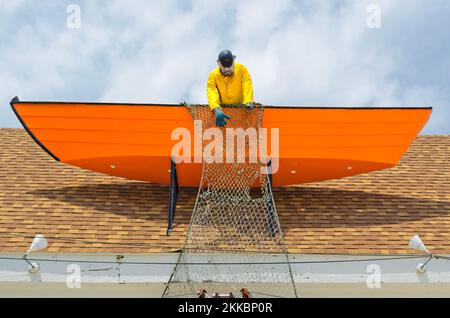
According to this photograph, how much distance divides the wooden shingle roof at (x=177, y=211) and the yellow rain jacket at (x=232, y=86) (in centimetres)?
166

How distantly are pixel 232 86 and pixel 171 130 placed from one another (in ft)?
3.66

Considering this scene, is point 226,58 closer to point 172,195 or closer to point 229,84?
point 229,84

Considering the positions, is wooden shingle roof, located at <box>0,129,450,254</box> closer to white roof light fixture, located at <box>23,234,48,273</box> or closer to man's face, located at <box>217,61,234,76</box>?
white roof light fixture, located at <box>23,234,48,273</box>

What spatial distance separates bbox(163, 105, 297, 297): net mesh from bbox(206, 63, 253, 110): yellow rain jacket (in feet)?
0.98

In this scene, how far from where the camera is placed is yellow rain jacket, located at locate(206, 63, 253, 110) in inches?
280

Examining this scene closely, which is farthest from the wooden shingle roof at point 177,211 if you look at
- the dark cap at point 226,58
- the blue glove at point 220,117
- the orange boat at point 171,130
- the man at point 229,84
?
the dark cap at point 226,58

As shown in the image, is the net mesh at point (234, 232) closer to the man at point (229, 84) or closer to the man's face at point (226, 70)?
the man at point (229, 84)

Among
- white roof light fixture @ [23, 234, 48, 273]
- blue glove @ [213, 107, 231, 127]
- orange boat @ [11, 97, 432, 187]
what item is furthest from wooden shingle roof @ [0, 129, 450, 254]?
blue glove @ [213, 107, 231, 127]

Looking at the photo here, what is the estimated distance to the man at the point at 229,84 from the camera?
695cm

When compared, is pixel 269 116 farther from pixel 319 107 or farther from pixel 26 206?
pixel 26 206

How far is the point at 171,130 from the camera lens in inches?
276

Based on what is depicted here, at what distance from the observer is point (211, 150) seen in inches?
272

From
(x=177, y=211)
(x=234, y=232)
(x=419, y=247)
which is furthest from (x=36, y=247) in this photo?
(x=419, y=247)

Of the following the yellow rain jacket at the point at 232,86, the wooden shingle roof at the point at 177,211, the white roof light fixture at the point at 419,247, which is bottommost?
the white roof light fixture at the point at 419,247
